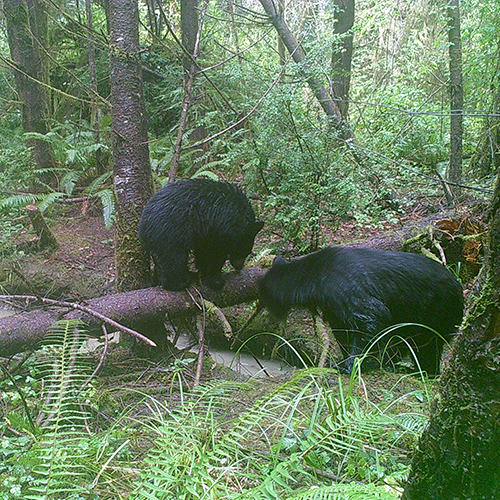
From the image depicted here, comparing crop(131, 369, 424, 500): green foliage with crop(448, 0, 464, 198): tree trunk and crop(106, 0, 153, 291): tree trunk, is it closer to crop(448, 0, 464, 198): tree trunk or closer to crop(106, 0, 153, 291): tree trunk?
crop(106, 0, 153, 291): tree trunk

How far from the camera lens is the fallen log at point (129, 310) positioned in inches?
167

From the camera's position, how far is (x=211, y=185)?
17.3 ft

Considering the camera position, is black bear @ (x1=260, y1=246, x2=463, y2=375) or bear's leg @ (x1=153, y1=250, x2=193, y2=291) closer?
black bear @ (x1=260, y1=246, x2=463, y2=375)

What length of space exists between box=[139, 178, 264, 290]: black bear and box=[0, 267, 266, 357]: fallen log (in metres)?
0.16

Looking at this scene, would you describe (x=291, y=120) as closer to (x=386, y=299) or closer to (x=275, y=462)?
(x=386, y=299)

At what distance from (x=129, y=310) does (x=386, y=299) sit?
8.48 ft

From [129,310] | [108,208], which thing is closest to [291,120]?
[129,310]

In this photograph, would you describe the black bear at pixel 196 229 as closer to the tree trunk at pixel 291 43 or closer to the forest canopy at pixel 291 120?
the forest canopy at pixel 291 120

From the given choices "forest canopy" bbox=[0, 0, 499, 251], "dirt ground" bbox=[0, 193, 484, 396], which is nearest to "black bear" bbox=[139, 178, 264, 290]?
"forest canopy" bbox=[0, 0, 499, 251]

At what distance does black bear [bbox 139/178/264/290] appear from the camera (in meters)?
4.80

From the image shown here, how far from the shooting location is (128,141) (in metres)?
5.09

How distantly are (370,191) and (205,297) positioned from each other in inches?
115

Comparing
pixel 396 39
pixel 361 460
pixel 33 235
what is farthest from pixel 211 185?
pixel 396 39

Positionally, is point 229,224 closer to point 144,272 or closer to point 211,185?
point 211,185
